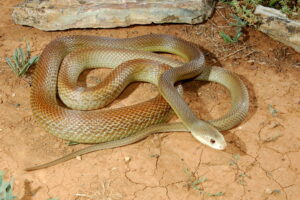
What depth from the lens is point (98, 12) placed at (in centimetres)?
679

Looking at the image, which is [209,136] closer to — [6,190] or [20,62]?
[6,190]

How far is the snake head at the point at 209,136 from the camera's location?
4.66 meters

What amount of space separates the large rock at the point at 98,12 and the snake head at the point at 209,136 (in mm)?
3030

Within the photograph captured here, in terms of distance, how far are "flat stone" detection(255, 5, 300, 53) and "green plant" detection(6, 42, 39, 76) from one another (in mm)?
4506

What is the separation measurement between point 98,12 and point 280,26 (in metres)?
3.62

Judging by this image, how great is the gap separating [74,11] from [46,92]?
2.14 metres

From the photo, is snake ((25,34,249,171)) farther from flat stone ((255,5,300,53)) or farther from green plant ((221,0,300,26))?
flat stone ((255,5,300,53))

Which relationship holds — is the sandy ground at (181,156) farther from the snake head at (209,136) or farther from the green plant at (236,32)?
the green plant at (236,32)

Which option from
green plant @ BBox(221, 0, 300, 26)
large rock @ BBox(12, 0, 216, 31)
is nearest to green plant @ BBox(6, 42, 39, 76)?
large rock @ BBox(12, 0, 216, 31)

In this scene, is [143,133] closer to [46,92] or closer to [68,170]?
[68,170]

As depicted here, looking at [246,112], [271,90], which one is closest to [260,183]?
[246,112]

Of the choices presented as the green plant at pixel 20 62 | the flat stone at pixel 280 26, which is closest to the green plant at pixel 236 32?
the flat stone at pixel 280 26

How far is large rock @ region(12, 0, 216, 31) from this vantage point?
22.2ft

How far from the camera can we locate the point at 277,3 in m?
7.66
